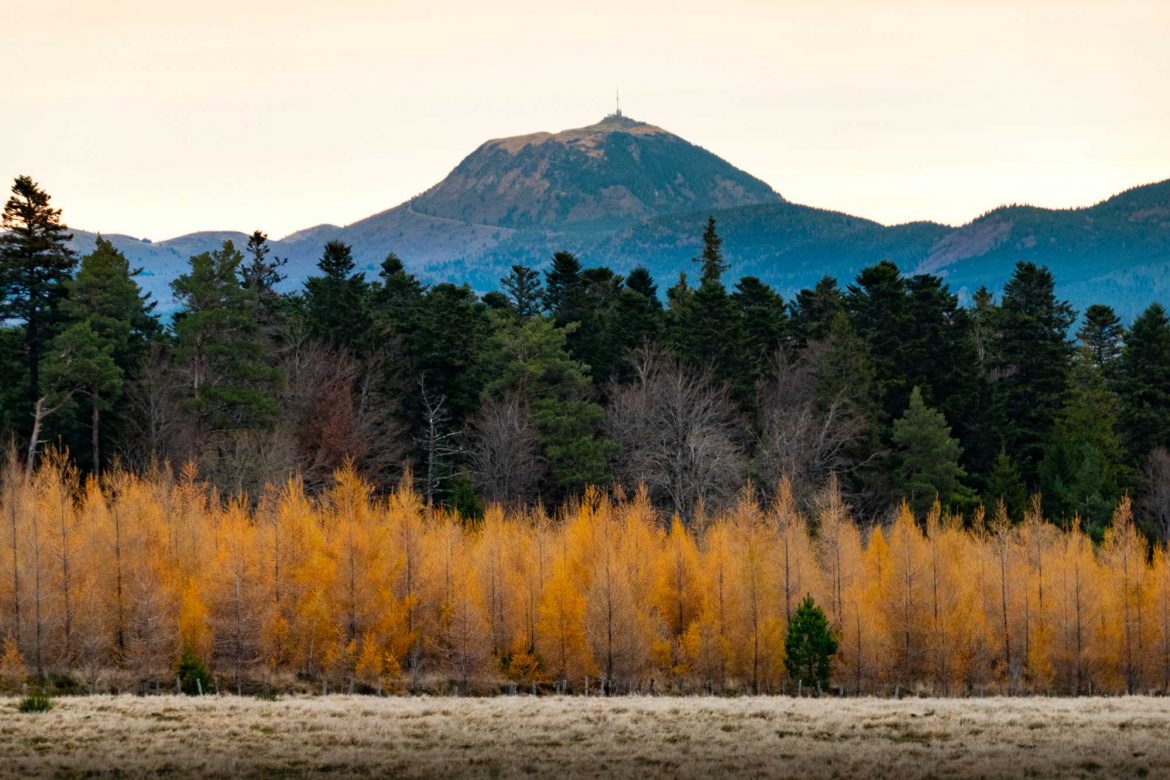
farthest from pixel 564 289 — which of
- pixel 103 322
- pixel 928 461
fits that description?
pixel 103 322

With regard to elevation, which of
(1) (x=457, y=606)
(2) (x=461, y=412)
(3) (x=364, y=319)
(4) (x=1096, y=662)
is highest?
(3) (x=364, y=319)

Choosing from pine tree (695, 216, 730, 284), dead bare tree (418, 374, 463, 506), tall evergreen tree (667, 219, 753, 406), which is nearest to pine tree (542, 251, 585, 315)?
tall evergreen tree (667, 219, 753, 406)

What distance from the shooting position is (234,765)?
1161 inches

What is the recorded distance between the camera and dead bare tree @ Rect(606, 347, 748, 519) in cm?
7950

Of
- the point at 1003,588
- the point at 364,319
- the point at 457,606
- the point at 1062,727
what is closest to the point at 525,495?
the point at 364,319

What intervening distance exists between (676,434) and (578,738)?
164 ft

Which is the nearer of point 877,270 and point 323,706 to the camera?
point 323,706

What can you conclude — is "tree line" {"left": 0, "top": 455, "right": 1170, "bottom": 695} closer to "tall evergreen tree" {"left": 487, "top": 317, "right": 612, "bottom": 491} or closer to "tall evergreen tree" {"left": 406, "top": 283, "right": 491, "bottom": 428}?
"tall evergreen tree" {"left": 487, "top": 317, "right": 612, "bottom": 491}

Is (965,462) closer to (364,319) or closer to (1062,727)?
(364,319)

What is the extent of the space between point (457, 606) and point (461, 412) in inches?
1263

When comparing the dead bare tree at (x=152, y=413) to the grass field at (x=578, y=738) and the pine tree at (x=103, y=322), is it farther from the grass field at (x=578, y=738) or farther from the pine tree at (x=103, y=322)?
the grass field at (x=578, y=738)

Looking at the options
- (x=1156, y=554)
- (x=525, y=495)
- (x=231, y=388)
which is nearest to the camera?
(x=1156, y=554)

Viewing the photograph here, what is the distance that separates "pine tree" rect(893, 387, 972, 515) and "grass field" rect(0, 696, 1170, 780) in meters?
41.2

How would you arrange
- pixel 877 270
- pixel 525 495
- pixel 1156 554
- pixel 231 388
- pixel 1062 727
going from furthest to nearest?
pixel 877 270, pixel 525 495, pixel 231 388, pixel 1156 554, pixel 1062 727
